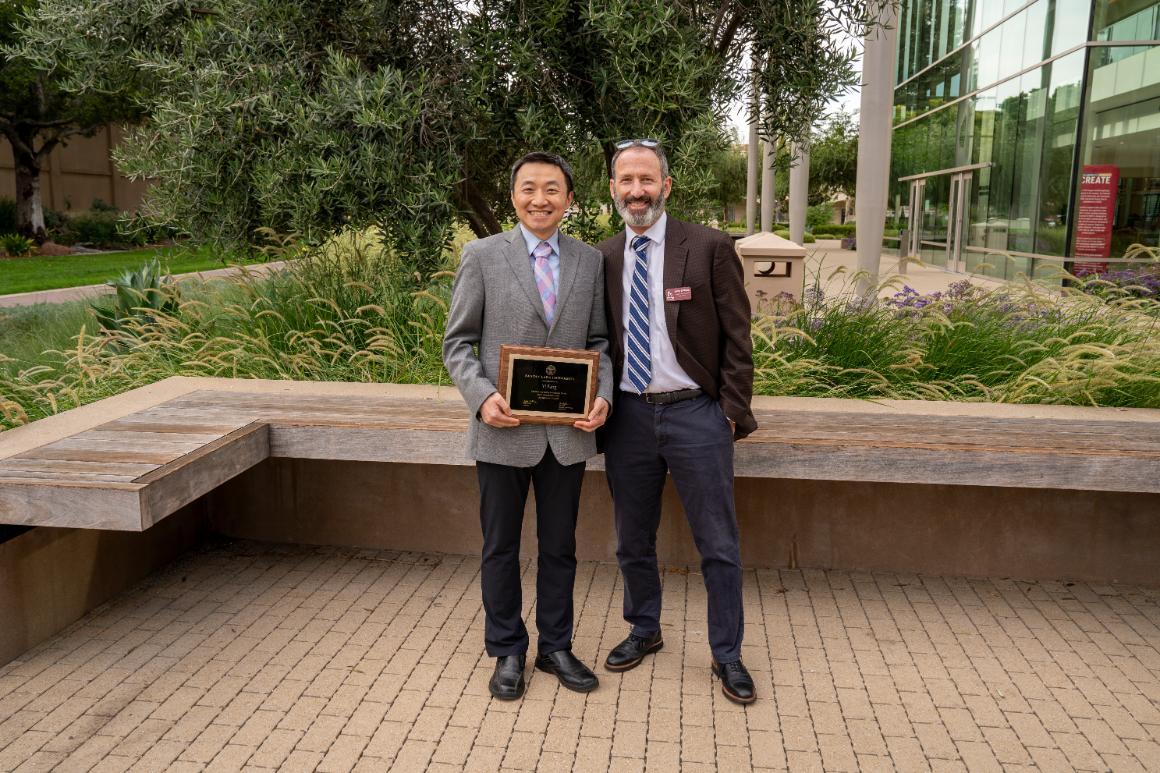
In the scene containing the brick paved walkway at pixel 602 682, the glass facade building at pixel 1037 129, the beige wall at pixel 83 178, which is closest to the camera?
the brick paved walkway at pixel 602 682

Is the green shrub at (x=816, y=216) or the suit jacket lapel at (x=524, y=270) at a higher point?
the green shrub at (x=816, y=216)

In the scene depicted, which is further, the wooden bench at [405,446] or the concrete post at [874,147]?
the concrete post at [874,147]

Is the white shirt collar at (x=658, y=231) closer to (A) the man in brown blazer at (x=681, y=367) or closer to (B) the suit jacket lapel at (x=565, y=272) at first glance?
(A) the man in brown blazer at (x=681, y=367)

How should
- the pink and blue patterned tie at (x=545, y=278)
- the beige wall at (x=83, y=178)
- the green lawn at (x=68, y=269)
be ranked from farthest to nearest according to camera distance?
1. the beige wall at (x=83, y=178)
2. the green lawn at (x=68, y=269)
3. the pink and blue patterned tie at (x=545, y=278)

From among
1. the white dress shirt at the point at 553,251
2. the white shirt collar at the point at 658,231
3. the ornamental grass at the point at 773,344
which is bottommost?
the ornamental grass at the point at 773,344

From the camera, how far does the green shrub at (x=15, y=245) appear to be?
24.2 meters

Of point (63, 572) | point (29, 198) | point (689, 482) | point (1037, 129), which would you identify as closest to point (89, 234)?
point (29, 198)

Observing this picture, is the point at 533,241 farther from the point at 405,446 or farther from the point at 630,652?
the point at 630,652

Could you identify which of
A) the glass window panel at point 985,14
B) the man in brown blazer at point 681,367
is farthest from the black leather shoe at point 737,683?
the glass window panel at point 985,14

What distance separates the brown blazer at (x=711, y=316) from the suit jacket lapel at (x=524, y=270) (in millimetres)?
466

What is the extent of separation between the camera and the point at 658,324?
130 inches

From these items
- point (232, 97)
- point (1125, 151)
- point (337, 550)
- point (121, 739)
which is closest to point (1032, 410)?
point (337, 550)

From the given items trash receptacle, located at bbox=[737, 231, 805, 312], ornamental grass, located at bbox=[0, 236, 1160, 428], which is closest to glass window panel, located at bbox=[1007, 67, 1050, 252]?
ornamental grass, located at bbox=[0, 236, 1160, 428]

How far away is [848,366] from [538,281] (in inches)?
110
